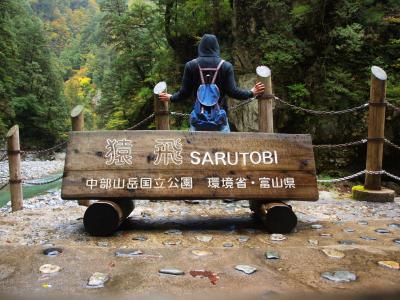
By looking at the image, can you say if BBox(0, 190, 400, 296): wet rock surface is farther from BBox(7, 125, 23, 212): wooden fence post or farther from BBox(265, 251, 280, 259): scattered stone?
BBox(7, 125, 23, 212): wooden fence post

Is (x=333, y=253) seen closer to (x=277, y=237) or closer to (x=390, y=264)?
(x=390, y=264)

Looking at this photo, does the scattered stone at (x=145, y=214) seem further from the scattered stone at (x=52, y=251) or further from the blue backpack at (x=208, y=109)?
the scattered stone at (x=52, y=251)

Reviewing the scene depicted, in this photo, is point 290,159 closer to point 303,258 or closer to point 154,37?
point 303,258

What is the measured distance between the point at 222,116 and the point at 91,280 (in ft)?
7.58

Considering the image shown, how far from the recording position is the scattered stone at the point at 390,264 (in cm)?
276

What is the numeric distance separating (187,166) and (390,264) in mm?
2061

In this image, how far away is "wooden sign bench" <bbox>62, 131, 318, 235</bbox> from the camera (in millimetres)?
3807

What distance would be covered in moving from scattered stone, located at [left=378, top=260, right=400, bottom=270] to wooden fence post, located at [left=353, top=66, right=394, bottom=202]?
10.3 ft

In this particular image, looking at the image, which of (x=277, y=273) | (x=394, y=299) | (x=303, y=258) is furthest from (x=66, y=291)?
(x=394, y=299)

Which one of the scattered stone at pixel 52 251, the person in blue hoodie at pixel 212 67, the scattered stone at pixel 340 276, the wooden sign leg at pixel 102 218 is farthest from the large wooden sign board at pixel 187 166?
the scattered stone at pixel 340 276

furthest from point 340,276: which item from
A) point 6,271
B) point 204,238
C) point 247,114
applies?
point 247,114

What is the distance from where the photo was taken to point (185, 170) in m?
3.92

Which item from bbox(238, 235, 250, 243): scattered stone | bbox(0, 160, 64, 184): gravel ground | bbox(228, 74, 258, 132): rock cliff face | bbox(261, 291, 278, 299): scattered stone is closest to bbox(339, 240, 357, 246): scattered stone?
bbox(238, 235, 250, 243): scattered stone

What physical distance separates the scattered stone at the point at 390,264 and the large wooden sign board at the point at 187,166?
1100mm
